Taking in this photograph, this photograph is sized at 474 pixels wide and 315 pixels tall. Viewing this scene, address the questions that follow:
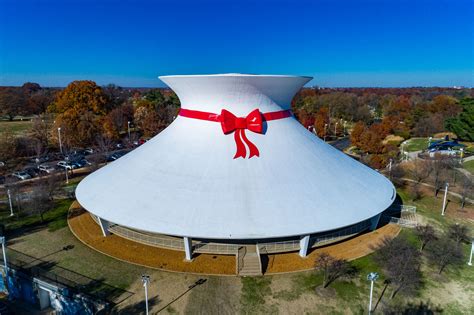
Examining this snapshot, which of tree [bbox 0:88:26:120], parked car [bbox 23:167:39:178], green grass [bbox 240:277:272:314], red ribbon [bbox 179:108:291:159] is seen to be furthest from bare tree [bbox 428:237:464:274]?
tree [bbox 0:88:26:120]

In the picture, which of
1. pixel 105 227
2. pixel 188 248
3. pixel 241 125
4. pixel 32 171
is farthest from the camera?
pixel 32 171

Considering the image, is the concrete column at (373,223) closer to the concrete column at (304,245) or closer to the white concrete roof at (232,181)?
the white concrete roof at (232,181)

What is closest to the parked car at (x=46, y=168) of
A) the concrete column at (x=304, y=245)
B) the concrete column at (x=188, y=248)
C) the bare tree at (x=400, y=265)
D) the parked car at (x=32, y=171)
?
the parked car at (x=32, y=171)

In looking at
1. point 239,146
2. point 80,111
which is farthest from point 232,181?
point 80,111

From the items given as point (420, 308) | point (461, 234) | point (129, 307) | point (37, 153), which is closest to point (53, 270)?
point (129, 307)

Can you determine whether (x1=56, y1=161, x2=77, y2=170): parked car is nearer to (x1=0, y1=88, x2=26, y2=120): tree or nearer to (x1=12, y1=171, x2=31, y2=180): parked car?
(x1=12, y1=171, x2=31, y2=180): parked car

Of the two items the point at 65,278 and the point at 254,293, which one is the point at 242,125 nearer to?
the point at 254,293

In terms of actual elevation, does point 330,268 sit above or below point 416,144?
below
